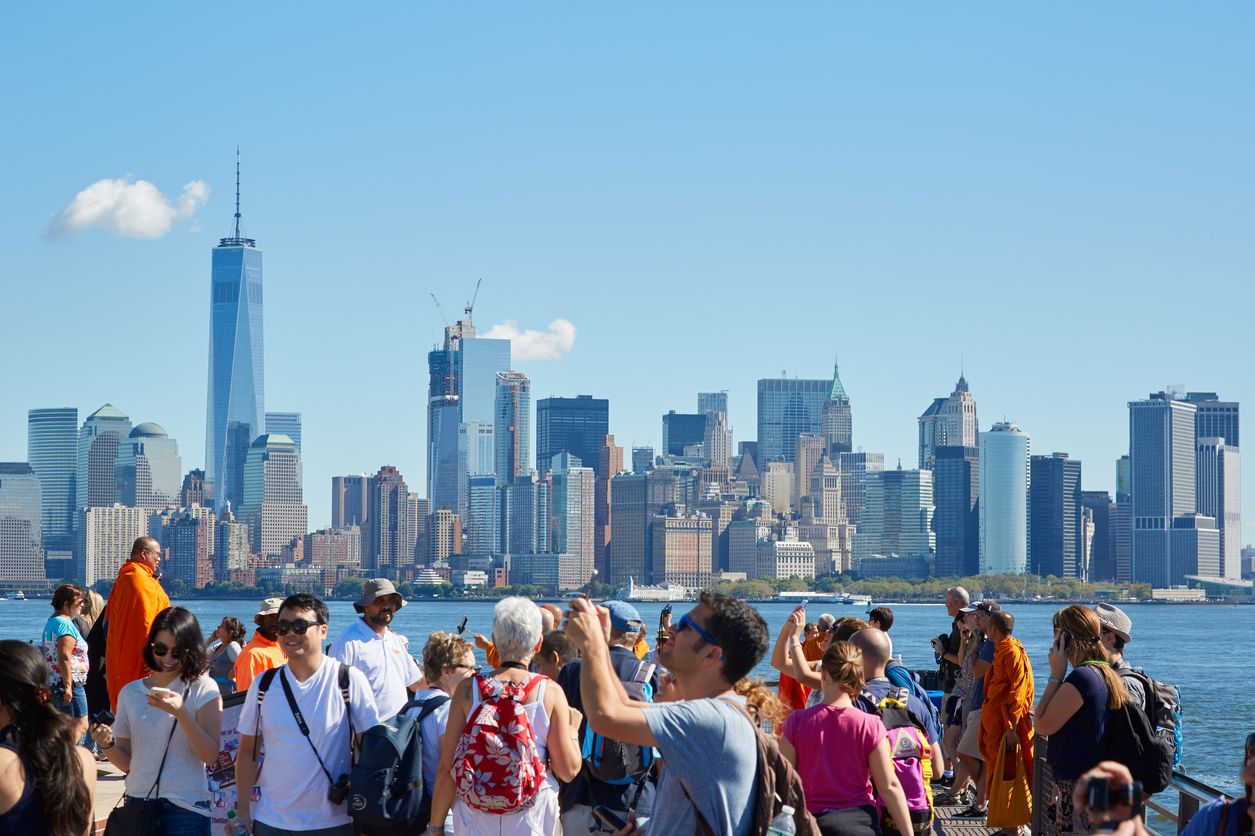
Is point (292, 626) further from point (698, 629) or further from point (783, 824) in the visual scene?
point (783, 824)

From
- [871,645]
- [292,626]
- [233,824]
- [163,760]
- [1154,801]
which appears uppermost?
[292,626]

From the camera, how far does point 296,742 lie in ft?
19.7

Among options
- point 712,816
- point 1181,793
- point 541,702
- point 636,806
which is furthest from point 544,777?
point 1181,793

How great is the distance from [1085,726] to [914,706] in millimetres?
1115

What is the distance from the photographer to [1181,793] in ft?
23.3

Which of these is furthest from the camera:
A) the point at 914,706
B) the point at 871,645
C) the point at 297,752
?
the point at 914,706

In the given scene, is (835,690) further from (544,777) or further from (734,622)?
(734,622)

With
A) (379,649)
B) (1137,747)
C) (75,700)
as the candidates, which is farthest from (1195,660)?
(379,649)

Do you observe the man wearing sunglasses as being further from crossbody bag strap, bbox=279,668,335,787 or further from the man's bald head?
the man's bald head

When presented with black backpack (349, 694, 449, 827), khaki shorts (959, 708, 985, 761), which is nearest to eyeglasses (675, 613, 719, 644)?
black backpack (349, 694, 449, 827)

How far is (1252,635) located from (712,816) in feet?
388

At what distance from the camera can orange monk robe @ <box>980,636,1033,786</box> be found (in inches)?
357

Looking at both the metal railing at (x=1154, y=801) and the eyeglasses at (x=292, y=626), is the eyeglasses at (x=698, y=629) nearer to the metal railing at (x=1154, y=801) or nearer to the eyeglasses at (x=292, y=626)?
the eyeglasses at (x=292, y=626)

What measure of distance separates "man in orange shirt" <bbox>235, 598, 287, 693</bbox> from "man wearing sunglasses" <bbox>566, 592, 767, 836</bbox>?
3.03 metres
